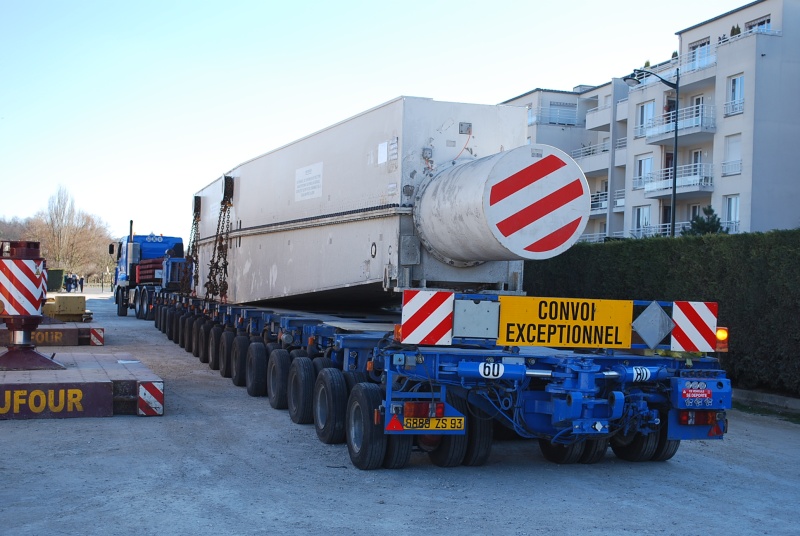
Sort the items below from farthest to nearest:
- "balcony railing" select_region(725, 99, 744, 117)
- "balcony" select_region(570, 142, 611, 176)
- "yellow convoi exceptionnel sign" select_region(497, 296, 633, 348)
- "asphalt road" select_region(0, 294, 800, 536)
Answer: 1. "balcony" select_region(570, 142, 611, 176)
2. "balcony railing" select_region(725, 99, 744, 117)
3. "yellow convoi exceptionnel sign" select_region(497, 296, 633, 348)
4. "asphalt road" select_region(0, 294, 800, 536)

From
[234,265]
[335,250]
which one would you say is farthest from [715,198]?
[335,250]

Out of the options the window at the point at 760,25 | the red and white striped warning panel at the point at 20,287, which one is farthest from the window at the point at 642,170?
the red and white striped warning panel at the point at 20,287

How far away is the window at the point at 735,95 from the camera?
36294 mm

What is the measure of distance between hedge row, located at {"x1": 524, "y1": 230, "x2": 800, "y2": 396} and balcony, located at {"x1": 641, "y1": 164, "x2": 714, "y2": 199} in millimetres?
22104

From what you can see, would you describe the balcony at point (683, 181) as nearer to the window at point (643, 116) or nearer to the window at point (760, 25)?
the window at point (643, 116)

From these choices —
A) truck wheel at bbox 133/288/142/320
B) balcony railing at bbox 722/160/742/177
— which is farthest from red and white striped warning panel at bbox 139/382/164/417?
balcony railing at bbox 722/160/742/177

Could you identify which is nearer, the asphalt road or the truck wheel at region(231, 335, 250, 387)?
the asphalt road

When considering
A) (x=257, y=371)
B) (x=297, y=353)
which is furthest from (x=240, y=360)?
(x=297, y=353)

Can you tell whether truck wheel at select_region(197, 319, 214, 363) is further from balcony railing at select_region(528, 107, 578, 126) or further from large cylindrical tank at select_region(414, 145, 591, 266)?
balcony railing at select_region(528, 107, 578, 126)

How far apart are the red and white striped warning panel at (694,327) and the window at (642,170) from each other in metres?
35.1

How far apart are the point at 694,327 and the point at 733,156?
102ft

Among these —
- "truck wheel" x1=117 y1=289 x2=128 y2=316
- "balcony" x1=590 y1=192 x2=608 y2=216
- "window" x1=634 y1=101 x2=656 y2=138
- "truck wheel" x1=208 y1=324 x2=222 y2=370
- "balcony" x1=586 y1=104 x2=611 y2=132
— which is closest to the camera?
"truck wheel" x1=208 y1=324 x2=222 y2=370

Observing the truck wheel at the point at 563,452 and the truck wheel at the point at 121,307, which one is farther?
the truck wheel at the point at 121,307

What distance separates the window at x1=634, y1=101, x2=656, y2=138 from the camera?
42.6 m
